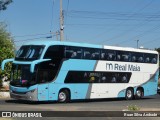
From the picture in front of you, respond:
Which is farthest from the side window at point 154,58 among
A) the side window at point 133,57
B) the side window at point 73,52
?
the side window at point 73,52

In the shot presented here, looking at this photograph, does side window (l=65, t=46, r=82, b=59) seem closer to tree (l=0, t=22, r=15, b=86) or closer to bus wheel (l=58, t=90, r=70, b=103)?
bus wheel (l=58, t=90, r=70, b=103)

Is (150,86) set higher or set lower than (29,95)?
lower

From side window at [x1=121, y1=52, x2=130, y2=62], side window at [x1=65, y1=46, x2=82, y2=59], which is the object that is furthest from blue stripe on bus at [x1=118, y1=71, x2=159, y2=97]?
side window at [x1=65, y1=46, x2=82, y2=59]

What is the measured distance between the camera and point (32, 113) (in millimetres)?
9828

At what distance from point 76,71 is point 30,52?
11.1ft

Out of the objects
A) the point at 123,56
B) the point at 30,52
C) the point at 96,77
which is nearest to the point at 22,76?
the point at 30,52

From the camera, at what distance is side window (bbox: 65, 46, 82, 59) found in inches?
1121

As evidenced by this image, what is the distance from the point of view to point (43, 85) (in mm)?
27359

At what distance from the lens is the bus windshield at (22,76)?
88.7 ft

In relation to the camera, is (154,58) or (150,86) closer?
(154,58)

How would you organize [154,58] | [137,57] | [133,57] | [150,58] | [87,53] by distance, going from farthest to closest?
[154,58] → [150,58] → [137,57] → [133,57] → [87,53]

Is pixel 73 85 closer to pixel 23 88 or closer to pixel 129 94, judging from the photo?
pixel 23 88

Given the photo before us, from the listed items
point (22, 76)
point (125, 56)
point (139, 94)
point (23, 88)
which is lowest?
point (139, 94)

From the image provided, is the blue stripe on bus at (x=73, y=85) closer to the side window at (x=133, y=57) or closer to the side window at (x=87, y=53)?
the side window at (x=87, y=53)
